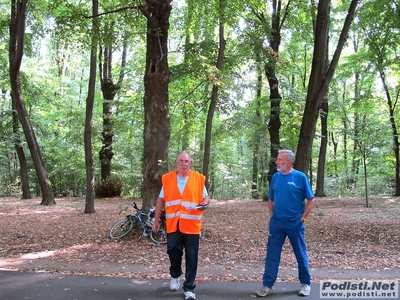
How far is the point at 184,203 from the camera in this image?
4.30 meters

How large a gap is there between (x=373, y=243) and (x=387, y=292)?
3.45 m

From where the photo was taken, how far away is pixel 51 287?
4.75 m

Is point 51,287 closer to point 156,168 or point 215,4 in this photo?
point 156,168

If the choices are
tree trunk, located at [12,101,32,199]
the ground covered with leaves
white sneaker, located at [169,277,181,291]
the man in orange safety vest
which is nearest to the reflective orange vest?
the man in orange safety vest

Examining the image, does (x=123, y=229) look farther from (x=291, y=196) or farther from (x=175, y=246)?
(x=291, y=196)

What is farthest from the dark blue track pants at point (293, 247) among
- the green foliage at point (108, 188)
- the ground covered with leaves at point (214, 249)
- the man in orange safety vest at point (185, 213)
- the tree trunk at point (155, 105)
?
the green foliage at point (108, 188)

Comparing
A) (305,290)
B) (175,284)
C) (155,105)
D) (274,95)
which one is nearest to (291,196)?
(305,290)

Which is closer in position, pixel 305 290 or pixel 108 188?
pixel 305 290

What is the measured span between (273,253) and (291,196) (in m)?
0.80

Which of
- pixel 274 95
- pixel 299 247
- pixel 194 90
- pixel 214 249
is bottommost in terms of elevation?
pixel 214 249

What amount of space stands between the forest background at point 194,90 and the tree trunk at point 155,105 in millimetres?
27

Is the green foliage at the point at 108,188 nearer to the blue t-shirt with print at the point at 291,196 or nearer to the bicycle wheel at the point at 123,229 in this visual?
the bicycle wheel at the point at 123,229

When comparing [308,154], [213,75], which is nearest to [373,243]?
[308,154]

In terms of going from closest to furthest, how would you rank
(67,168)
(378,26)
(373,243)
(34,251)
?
(34,251) < (373,243) < (378,26) < (67,168)
